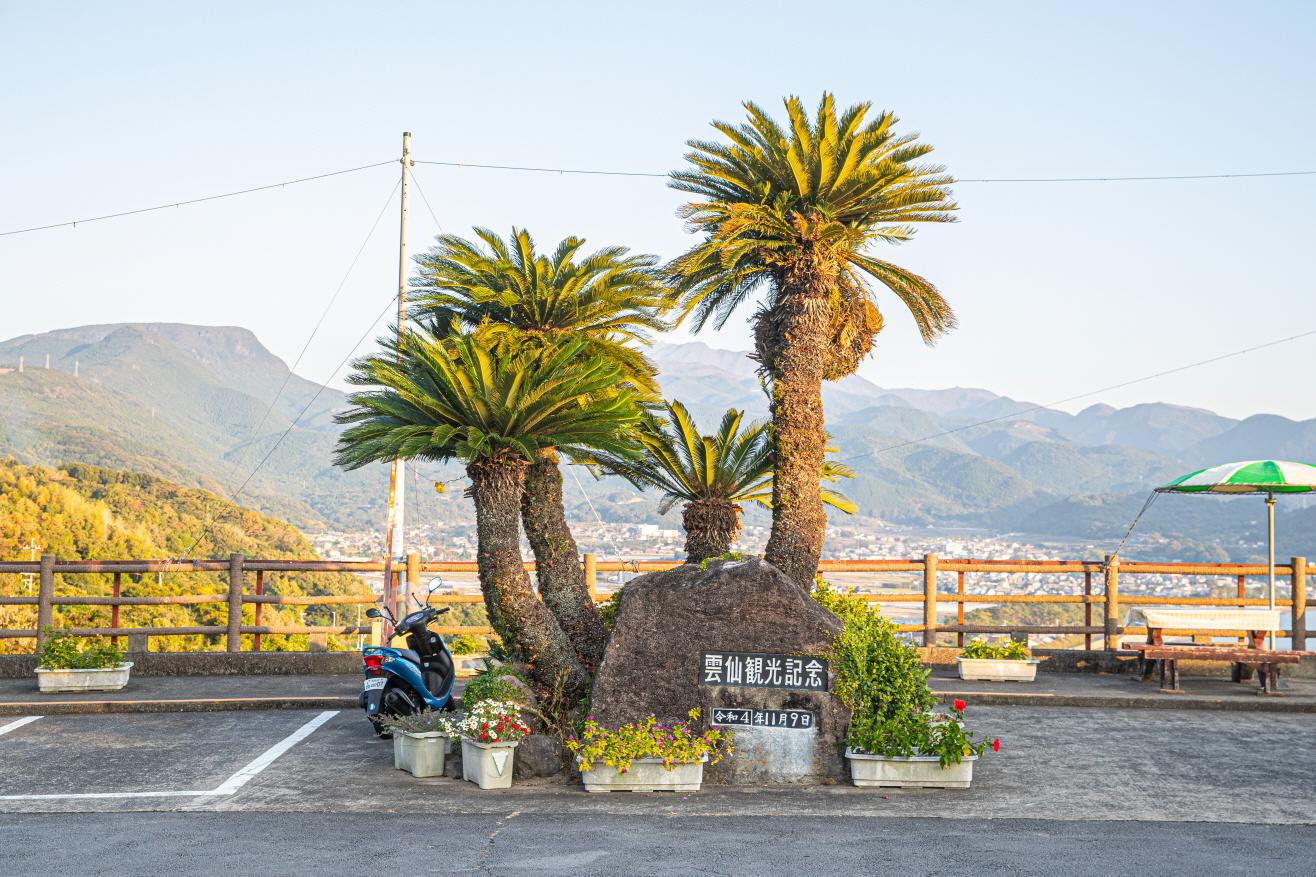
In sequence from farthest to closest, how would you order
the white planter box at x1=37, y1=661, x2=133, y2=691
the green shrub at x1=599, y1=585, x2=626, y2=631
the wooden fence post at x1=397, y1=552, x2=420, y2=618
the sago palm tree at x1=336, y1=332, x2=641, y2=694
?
the wooden fence post at x1=397, y1=552, x2=420, y2=618 < the white planter box at x1=37, y1=661, x2=133, y2=691 < the green shrub at x1=599, y1=585, x2=626, y2=631 < the sago palm tree at x1=336, y1=332, x2=641, y2=694

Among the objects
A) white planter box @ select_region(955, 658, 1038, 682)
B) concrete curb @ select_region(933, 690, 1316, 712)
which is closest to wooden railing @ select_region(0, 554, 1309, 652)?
white planter box @ select_region(955, 658, 1038, 682)

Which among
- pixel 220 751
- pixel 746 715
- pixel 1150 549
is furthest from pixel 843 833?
pixel 1150 549

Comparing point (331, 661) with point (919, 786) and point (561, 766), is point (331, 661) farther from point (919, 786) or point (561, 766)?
point (919, 786)

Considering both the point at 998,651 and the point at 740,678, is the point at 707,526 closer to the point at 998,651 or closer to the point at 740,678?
the point at 998,651

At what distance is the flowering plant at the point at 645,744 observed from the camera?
1002 centimetres

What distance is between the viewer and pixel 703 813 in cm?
937

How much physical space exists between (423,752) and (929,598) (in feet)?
29.5

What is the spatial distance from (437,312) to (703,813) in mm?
6437

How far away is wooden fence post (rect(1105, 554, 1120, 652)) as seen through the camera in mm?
17234

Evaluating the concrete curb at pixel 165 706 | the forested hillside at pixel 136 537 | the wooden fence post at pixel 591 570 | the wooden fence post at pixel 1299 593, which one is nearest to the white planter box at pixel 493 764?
the concrete curb at pixel 165 706

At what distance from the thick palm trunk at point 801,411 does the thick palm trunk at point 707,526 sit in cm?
104

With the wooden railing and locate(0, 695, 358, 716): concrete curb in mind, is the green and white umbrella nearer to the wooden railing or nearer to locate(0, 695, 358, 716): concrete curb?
the wooden railing

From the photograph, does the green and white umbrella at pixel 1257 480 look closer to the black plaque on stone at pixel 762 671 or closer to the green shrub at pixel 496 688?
the black plaque on stone at pixel 762 671

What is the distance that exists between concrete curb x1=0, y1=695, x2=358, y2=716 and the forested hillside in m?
22.7
